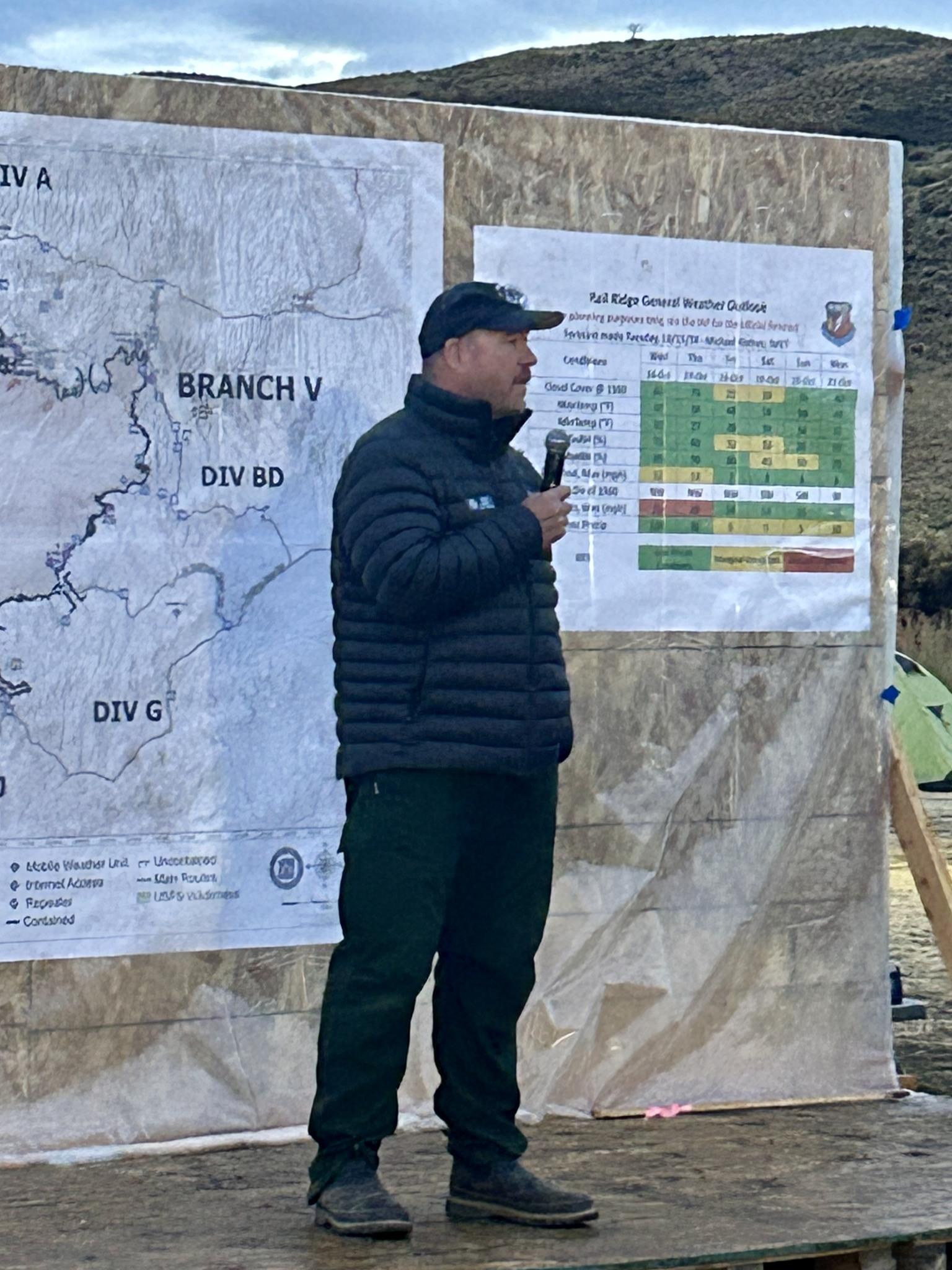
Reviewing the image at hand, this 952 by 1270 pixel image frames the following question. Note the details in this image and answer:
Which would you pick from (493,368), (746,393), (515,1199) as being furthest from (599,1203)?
(746,393)

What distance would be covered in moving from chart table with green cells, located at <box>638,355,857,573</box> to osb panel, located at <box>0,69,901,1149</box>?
0.16 m

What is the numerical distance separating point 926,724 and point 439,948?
357 inches

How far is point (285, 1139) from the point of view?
5.06m

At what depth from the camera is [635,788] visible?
17.7 feet

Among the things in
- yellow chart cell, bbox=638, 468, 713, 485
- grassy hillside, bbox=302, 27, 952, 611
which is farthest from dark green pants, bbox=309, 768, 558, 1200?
grassy hillside, bbox=302, 27, 952, 611

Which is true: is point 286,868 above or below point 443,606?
below

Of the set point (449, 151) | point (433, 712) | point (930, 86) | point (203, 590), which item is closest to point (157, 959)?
point (203, 590)

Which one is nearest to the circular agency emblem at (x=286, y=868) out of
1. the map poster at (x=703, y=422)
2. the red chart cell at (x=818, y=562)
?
the map poster at (x=703, y=422)

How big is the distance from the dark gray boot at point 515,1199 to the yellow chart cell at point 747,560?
187 cm

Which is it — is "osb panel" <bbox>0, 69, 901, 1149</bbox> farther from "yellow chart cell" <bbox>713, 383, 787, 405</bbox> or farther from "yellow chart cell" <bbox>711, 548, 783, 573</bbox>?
"yellow chart cell" <bbox>713, 383, 787, 405</bbox>

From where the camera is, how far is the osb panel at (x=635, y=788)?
493cm

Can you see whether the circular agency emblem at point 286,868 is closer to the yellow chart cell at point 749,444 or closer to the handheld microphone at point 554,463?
the handheld microphone at point 554,463

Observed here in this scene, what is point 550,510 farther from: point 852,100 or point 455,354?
point 852,100

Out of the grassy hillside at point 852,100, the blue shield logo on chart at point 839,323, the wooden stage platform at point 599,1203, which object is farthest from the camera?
the grassy hillside at point 852,100
